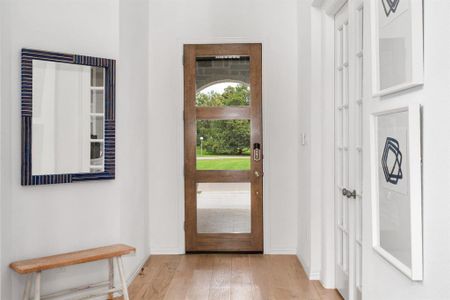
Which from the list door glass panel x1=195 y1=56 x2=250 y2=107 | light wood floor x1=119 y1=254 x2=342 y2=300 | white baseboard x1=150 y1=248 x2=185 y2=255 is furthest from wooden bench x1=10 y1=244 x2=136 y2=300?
door glass panel x1=195 y1=56 x2=250 y2=107

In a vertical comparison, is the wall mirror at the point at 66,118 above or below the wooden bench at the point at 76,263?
above

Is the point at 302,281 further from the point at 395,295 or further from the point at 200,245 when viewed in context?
the point at 395,295

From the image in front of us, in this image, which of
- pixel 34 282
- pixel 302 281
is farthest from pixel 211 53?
Answer: pixel 34 282

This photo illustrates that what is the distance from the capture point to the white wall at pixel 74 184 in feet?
8.19

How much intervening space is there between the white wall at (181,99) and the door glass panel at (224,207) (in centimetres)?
21

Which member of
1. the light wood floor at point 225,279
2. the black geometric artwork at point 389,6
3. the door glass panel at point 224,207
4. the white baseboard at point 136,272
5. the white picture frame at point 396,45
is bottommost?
the light wood floor at point 225,279

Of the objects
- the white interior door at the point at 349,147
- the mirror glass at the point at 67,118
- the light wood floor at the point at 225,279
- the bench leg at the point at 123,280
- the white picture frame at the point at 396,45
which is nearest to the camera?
the white picture frame at the point at 396,45

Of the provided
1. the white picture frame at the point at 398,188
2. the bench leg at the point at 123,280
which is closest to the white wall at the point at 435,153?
the white picture frame at the point at 398,188

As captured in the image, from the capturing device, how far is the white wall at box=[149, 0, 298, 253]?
417 cm

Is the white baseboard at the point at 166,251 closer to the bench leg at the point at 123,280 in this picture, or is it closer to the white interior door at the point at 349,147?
the bench leg at the point at 123,280

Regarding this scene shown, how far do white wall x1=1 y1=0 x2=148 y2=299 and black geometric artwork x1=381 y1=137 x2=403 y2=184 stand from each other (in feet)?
7.07

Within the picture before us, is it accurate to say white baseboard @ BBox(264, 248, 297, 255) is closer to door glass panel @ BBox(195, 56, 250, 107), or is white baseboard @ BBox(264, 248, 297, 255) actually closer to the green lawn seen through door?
the green lawn seen through door

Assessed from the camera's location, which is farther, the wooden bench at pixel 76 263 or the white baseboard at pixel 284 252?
the white baseboard at pixel 284 252

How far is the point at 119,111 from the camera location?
3201 mm
